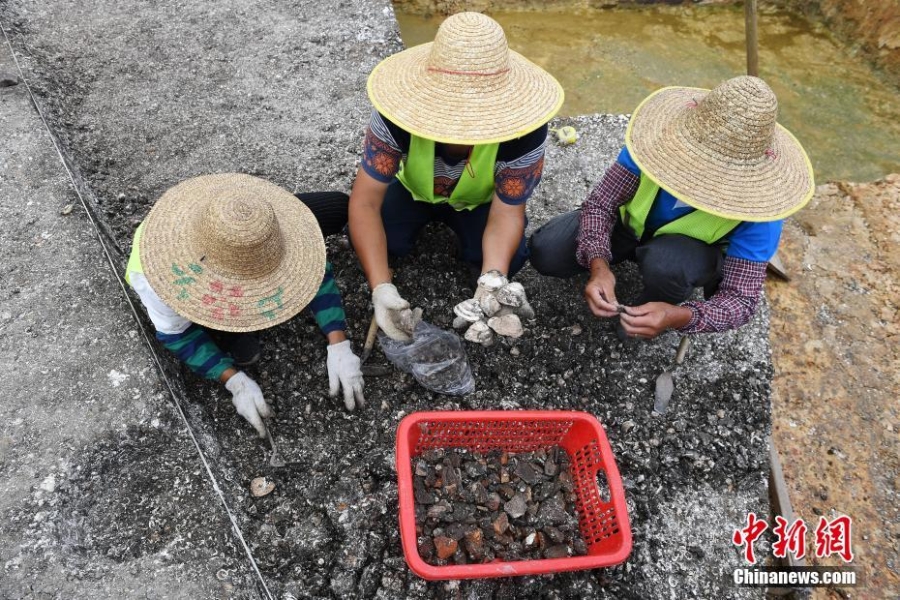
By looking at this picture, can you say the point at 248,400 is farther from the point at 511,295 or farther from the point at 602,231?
the point at 602,231

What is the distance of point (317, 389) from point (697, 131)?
5.74 feet

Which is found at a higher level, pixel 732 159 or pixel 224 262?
pixel 732 159

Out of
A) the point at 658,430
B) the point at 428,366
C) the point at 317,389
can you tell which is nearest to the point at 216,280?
the point at 317,389

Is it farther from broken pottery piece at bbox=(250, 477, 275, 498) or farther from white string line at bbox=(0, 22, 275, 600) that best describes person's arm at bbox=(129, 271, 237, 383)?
broken pottery piece at bbox=(250, 477, 275, 498)

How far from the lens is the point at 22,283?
7.54ft

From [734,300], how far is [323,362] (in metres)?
1.71

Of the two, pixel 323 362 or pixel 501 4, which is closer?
pixel 323 362

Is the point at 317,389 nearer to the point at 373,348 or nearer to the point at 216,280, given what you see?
the point at 373,348

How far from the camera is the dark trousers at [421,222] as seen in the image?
2.56 meters

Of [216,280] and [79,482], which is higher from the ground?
[216,280]

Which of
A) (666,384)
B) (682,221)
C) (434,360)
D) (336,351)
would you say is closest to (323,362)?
(336,351)

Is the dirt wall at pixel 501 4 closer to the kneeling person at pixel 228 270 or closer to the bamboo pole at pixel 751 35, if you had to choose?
the bamboo pole at pixel 751 35

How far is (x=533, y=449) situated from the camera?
2.14m

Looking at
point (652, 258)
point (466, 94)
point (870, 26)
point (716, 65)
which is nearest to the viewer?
point (466, 94)
